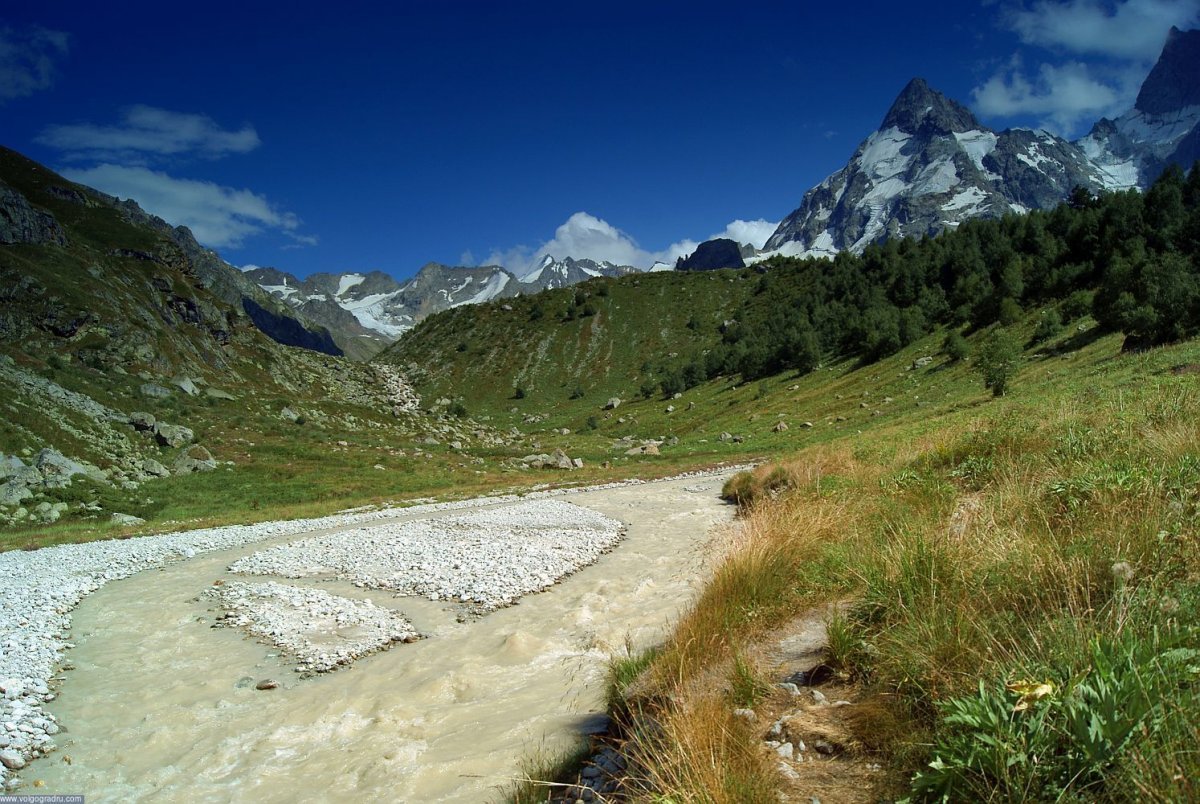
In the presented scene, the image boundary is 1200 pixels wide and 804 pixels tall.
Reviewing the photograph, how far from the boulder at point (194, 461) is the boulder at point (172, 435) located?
1.42m

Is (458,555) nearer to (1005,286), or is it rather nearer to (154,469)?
(154,469)

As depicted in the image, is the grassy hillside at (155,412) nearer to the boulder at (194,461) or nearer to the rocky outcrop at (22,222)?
the boulder at (194,461)

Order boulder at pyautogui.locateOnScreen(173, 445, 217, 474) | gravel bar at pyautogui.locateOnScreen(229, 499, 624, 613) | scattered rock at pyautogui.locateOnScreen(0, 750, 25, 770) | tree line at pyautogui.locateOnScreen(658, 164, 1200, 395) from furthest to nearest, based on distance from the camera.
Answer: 1. tree line at pyautogui.locateOnScreen(658, 164, 1200, 395)
2. boulder at pyautogui.locateOnScreen(173, 445, 217, 474)
3. gravel bar at pyautogui.locateOnScreen(229, 499, 624, 613)
4. scattered rock at pyautogui.locateOnScreen(0, 750, 25, 770)

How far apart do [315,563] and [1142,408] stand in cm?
2286

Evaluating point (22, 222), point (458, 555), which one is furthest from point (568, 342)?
point (458, 555)

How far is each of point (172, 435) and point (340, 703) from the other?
41783 millimetres

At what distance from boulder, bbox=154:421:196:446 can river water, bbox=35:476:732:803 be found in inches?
1206

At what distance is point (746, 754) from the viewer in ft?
14.2

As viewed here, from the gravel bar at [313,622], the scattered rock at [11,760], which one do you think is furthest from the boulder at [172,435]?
the scattered rock at [11,760]

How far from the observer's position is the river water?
7.65 m

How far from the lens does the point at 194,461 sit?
131ft

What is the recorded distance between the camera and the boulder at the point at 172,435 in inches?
1640

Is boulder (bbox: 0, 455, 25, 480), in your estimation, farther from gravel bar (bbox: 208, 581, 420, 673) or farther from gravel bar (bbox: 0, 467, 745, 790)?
gravel bar (bbox: 208, 581, 420, 673)

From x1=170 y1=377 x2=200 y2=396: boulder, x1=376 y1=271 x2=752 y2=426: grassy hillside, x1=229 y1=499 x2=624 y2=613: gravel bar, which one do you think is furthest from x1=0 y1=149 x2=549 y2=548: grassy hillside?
x1=376 y1=271 x2=752 y2=426: grassy hillside
